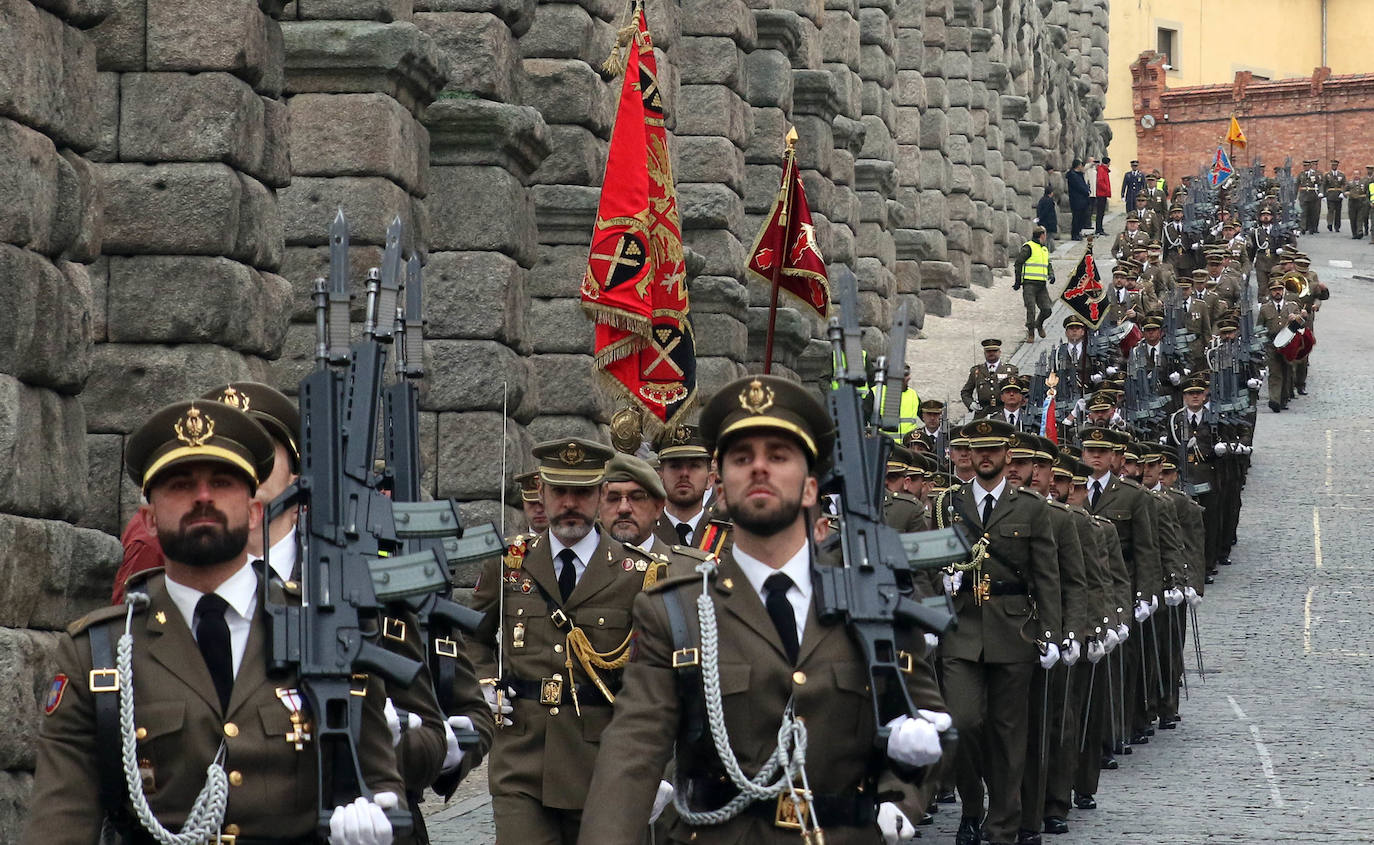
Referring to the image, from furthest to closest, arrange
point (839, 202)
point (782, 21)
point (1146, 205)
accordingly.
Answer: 1. point (1146, 205)
2. point (839, 202)
3. point (782, 21)

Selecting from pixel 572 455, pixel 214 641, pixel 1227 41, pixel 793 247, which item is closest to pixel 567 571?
pixel 572 455

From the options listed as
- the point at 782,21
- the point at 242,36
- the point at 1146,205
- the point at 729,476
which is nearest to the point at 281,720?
the point at 729,476

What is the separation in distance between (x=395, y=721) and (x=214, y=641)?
2.82 feet

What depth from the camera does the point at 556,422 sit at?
13305 millimetres

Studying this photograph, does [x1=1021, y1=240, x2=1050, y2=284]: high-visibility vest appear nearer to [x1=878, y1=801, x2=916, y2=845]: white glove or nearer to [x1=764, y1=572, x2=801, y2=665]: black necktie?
[x1=764, y1=572, x2=801, y2=665]: black necktie

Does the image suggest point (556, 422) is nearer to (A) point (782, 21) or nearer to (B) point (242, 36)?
(B) point (242, 36)

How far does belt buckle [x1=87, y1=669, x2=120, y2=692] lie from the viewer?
459 cm

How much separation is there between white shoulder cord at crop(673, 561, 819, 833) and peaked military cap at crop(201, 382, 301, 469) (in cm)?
121

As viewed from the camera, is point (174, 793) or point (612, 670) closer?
point (174, 793)

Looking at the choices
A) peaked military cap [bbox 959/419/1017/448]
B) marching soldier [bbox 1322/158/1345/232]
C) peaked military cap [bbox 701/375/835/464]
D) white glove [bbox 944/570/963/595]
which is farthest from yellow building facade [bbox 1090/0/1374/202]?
peaked military cap [bbox 701/375/835/464]

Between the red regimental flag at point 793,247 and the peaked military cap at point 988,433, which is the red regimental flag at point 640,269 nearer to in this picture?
the red regimental flag at point 793,247

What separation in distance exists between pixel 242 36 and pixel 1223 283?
86.1 feet

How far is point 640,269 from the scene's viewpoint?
36.2 ft

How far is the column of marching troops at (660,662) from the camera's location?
465cm
